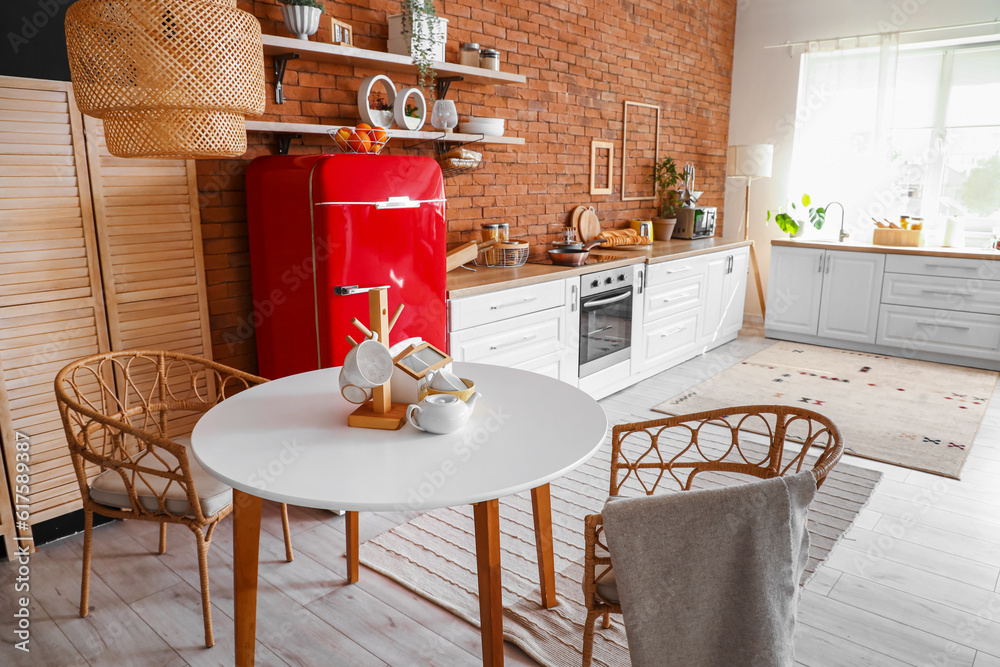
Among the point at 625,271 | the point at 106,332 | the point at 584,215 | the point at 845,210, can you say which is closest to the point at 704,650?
the point at 106,332

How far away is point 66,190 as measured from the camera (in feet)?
7.48

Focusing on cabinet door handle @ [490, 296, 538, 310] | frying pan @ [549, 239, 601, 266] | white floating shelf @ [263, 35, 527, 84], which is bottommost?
cabinet door handle @ [490, 296, 538, 310]

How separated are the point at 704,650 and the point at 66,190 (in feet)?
7.88

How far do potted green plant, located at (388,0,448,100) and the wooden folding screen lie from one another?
1.18 meters

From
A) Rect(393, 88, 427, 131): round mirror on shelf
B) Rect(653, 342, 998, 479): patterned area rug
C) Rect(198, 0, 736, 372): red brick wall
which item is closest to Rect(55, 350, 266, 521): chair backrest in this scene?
Rect(198, 0, 736, 372): red brick wall

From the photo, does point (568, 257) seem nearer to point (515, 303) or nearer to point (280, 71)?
point (515, 303)

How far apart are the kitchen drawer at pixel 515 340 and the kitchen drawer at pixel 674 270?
94 centimetres

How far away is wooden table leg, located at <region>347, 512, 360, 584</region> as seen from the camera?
7.02 ft

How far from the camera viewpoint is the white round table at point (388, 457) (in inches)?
50.6

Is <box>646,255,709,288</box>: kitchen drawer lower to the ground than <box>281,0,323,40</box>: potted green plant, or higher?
lower

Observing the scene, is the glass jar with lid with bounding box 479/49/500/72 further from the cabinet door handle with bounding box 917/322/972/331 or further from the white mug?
the cabinet door handle with bounding box 917/322/972/331

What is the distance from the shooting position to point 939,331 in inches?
194

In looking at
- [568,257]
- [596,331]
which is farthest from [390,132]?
[596,331]

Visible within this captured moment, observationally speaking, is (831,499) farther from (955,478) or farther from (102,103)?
(102,103)
